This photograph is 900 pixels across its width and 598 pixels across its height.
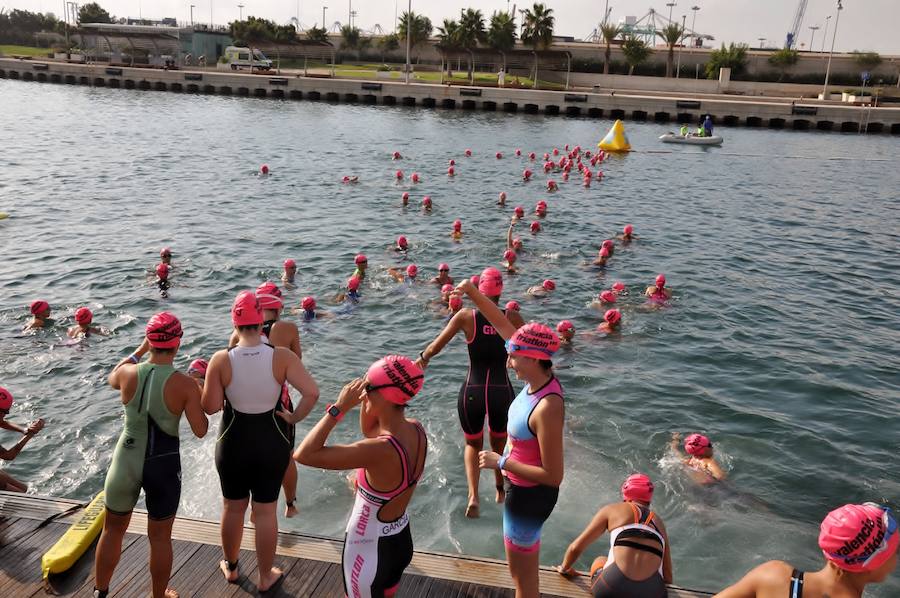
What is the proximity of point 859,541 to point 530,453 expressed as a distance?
2.04m

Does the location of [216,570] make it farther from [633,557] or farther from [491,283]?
[491,283]

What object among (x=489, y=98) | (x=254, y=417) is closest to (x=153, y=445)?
(x=254, y=417)

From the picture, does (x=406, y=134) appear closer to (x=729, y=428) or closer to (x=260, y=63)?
(x=729, y=428)

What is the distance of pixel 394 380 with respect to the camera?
13.0 feet

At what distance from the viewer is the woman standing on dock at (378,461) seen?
396 centimetres

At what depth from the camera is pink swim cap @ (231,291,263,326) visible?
4.98 m

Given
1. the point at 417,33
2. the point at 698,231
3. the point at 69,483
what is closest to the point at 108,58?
the point at 417,33

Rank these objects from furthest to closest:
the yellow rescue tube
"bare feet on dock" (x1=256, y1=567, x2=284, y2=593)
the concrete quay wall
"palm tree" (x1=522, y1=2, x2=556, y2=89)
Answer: "palm tree" (x1=522, y1=2, x2=556, y2=89), the concrete quay wall, the yellow rescue tube, "bare feet on dock" (x1=256, y1=567, x2=284, y2=593)

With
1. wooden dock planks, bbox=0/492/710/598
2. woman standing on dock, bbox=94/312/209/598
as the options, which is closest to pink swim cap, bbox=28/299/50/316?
wooden dock planks, bbox=0/492/710/598

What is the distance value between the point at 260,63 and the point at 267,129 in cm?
4980

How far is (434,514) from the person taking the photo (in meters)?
8.16

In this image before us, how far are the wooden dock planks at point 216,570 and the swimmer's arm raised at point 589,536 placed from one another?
0.45 feet

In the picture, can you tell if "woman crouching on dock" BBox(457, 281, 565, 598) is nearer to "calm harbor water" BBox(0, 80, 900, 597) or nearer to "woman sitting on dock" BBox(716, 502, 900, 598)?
"woman sitting on dock" BBox(716, 502, 900, 598)

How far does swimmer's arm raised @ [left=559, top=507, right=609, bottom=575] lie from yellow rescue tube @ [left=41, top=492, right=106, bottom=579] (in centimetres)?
418
